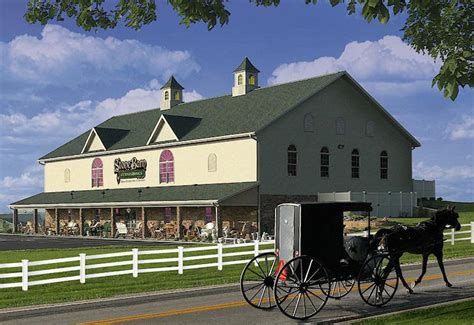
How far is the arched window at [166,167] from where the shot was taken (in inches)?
2147

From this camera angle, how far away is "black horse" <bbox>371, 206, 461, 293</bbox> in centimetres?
1568

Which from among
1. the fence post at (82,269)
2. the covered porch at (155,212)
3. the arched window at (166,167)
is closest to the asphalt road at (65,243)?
the covered porch at (155,212)

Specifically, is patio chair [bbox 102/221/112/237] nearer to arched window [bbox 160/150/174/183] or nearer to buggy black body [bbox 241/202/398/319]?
arched window [bbox 160/150/174/183]

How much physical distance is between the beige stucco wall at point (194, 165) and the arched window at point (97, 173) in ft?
1.75

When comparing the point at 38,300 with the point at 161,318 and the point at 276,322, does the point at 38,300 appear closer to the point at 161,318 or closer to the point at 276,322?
the point at 161,318

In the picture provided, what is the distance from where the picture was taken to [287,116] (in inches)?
1913

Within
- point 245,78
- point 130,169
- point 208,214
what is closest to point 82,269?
point 208,214

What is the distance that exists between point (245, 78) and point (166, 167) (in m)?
9.96

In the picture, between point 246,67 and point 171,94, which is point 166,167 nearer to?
point 246,67

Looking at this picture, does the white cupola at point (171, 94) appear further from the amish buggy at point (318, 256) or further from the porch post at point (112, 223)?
the amish buggy at point (318, 256)

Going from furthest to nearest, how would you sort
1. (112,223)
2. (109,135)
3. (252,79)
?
1. (109,135)
2. (252,79)
3. (112,223)

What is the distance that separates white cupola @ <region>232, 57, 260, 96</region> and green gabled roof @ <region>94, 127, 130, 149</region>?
11.8m

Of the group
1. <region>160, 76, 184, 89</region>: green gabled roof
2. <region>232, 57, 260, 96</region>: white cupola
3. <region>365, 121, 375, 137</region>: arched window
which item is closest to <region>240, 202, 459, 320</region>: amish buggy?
<region>365, 121, 375, 137</region>: arched window

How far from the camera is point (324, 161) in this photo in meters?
50.9
